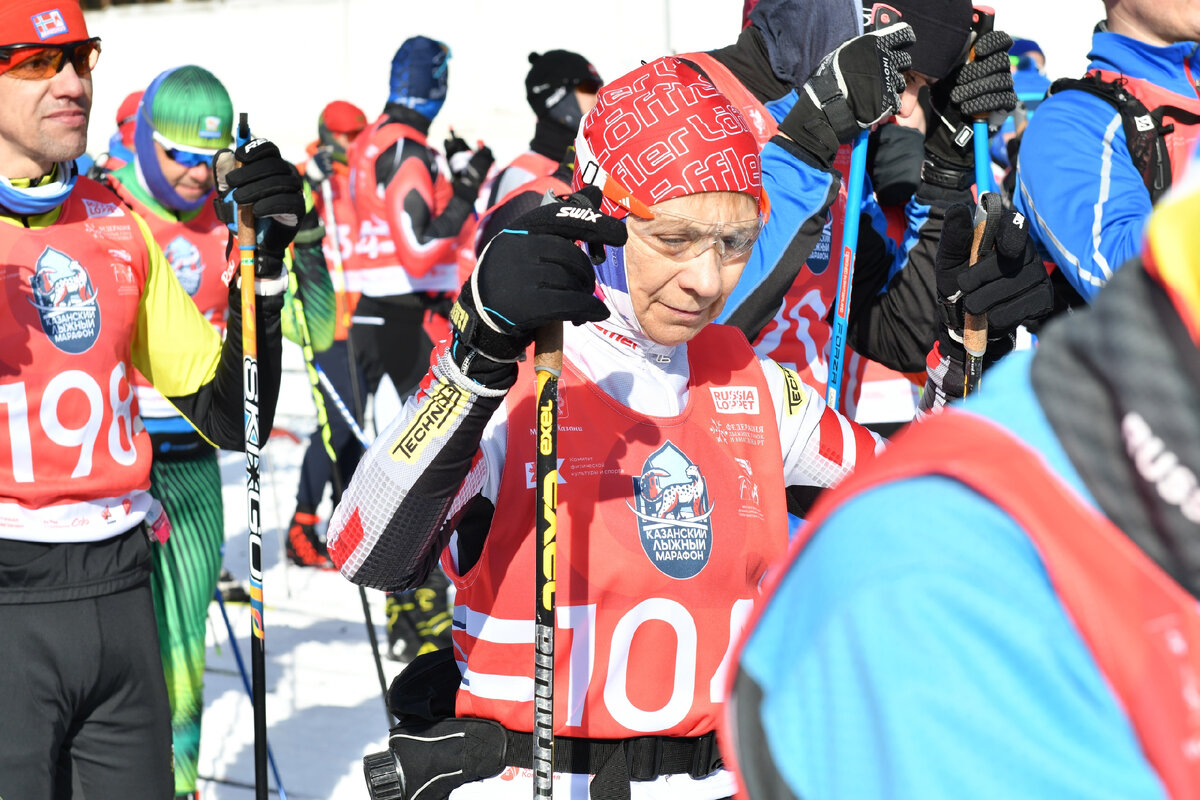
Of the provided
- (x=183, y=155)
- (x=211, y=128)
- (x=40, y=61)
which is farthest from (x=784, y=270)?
(x=211, y=128)

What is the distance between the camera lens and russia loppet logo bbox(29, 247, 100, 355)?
119 inches

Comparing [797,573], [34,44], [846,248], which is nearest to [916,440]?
[797,573]

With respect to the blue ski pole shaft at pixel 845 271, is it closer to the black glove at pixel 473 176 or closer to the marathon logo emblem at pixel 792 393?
the marathon logo emblem at pixel 792 393

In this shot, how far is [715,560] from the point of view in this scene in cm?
212

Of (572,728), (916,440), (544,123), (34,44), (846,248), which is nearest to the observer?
(916,440)

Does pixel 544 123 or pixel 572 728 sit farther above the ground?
pixel 544 123

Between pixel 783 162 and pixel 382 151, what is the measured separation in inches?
196

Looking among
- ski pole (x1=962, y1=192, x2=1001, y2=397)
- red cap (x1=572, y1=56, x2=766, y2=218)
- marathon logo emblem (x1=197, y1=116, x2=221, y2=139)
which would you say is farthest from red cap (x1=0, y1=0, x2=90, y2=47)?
ski pole (x1=962, y1=192, x2=1001, y2=397)

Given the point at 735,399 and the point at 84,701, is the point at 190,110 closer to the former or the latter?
the point at 84,701

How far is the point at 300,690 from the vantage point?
6.09m

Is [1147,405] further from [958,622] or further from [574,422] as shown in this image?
[574,422]

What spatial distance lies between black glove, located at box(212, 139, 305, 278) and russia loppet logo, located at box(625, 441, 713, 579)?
1.40 metres

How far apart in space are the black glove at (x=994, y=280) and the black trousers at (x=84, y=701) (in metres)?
2.18

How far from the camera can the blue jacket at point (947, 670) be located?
72 centimetres
